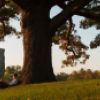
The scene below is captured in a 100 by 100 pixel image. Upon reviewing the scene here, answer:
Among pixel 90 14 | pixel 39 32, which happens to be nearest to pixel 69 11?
pixel 39 32

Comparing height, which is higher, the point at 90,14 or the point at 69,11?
the point at 90,14

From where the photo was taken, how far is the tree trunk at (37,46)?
22.0 meters

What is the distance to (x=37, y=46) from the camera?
73.8ft

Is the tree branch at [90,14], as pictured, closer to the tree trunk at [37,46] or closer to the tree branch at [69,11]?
the tree branch at [69,11]

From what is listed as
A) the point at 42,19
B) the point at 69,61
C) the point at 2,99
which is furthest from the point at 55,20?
the point at 69,61

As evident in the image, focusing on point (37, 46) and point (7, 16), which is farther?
point (7, 16)

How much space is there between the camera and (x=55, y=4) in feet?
80.4

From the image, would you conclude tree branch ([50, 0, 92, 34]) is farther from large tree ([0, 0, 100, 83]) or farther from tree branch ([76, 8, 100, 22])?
tree branch ([76, 8, 100, 22])

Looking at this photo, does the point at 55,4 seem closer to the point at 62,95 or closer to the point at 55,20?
the point at 55,20

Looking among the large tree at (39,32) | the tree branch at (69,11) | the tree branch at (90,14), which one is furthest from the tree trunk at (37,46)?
the tree branch at (90,14)

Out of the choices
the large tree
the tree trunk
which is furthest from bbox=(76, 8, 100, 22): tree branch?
the tree trunk

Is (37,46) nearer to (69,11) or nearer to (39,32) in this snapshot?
(39,32)

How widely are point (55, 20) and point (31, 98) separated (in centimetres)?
1194

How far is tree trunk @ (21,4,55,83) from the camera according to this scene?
21953mm
